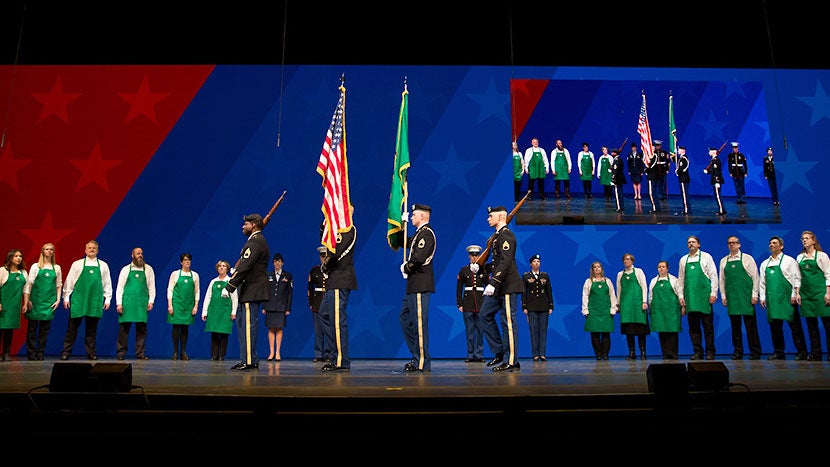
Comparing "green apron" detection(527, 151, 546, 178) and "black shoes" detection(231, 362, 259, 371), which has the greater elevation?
"green apron" detection(527, 151, 546, 178)

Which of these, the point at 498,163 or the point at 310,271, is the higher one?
the point at 498,163

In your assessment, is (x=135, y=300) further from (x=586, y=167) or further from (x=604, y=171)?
(x=604, y=171)

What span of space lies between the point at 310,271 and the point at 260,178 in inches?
81.6

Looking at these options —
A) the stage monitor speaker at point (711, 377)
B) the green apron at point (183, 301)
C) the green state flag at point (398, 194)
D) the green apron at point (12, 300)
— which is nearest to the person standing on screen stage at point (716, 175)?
the green state flag at point (398, 194)

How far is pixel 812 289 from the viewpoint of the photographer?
26.5 ft

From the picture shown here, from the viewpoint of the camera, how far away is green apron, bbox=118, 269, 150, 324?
8750mm

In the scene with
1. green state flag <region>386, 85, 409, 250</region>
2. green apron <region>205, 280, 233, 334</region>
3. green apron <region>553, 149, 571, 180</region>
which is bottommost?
green apron <region>205, 280, 233, 334</region>

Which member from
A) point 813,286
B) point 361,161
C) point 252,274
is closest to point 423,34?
point 361,161

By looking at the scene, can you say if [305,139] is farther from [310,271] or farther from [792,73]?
[792,73]

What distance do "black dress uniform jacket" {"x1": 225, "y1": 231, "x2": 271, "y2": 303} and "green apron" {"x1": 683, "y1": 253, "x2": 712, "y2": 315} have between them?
5.98 m

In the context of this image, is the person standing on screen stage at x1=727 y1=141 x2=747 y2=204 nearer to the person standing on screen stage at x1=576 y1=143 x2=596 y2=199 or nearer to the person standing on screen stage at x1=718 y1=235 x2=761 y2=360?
the person standing on screen stage at x1=718 y1=235 x2=761 y2=360

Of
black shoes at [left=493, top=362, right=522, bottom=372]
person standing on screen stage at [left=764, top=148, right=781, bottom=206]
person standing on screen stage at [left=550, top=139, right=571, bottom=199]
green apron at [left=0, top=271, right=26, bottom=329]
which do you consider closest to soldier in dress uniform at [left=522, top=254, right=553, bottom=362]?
person standing on screen stage at [left=550, top=139, right=571, bottom=199]

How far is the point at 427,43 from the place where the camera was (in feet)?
32.6

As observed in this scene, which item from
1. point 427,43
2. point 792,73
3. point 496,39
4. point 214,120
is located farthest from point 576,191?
point 214,120
